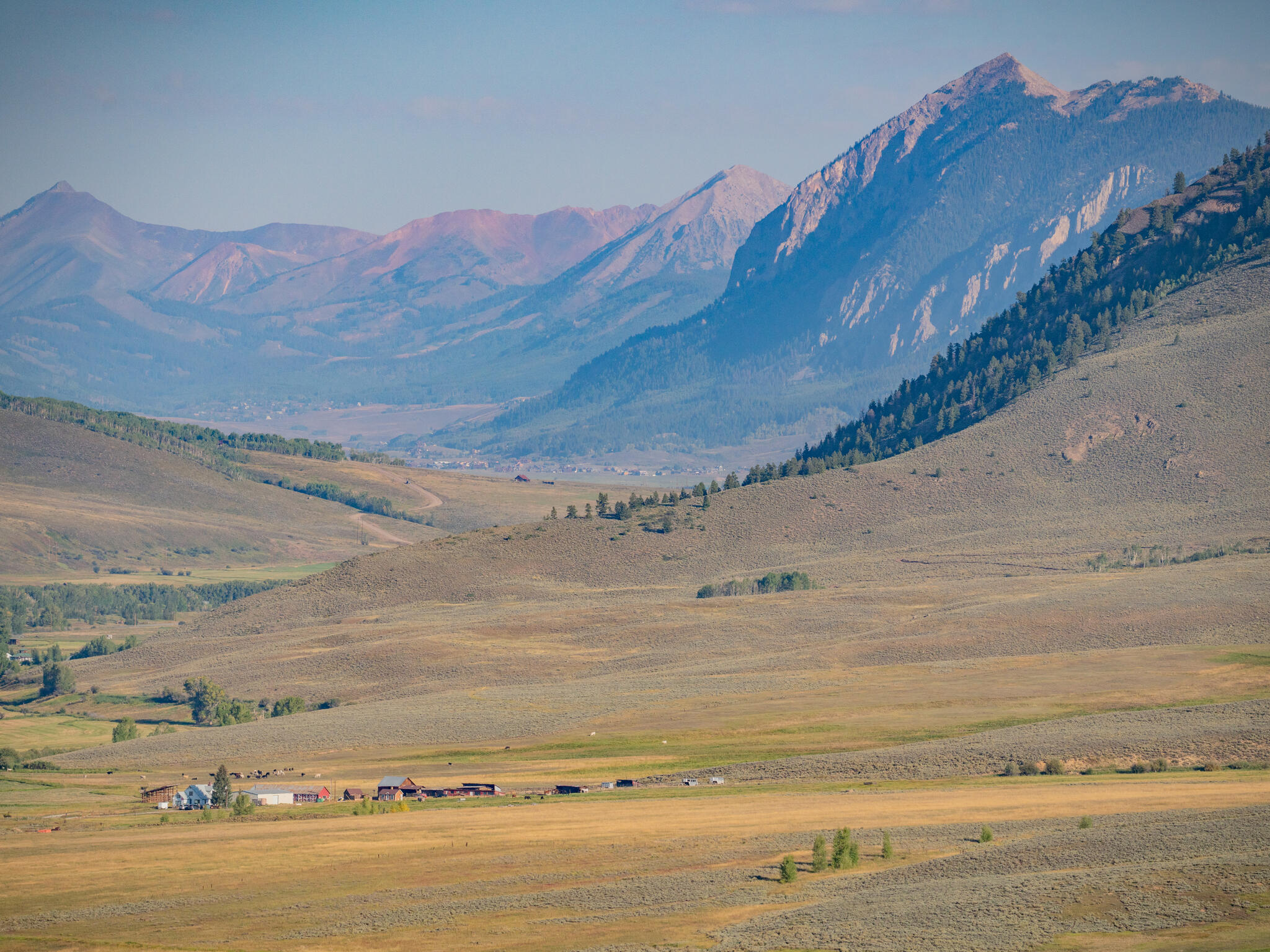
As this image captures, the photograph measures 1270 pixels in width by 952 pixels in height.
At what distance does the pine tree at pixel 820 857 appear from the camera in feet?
175

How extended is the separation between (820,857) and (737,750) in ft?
125

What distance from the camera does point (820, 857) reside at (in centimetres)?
5369

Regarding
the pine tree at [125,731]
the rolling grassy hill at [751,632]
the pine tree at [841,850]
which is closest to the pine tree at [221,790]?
the rolling grassy hill at [751,632]

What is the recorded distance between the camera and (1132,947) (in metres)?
41.0

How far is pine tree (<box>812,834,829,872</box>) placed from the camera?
175 ft

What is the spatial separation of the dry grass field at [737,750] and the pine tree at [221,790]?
3079mm

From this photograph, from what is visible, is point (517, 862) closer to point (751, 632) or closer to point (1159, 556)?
point (751, 632)

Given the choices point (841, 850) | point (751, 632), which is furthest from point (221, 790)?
point (751, 632)

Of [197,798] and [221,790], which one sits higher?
[221,790]

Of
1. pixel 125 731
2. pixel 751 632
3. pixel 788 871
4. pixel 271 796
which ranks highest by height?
pixel 751 632

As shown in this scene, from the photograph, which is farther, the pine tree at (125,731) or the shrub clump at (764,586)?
the shrub clump at (764,586)

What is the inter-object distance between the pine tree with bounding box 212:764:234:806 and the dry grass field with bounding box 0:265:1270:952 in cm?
308

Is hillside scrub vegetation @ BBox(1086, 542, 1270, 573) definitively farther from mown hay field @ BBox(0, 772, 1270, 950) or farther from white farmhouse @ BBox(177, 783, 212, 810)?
white farmhouse @ BBox(177, 783, 212, 810)

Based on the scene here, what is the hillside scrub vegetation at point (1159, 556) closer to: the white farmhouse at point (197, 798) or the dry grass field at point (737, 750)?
the dry grass field at point (737, 750)
